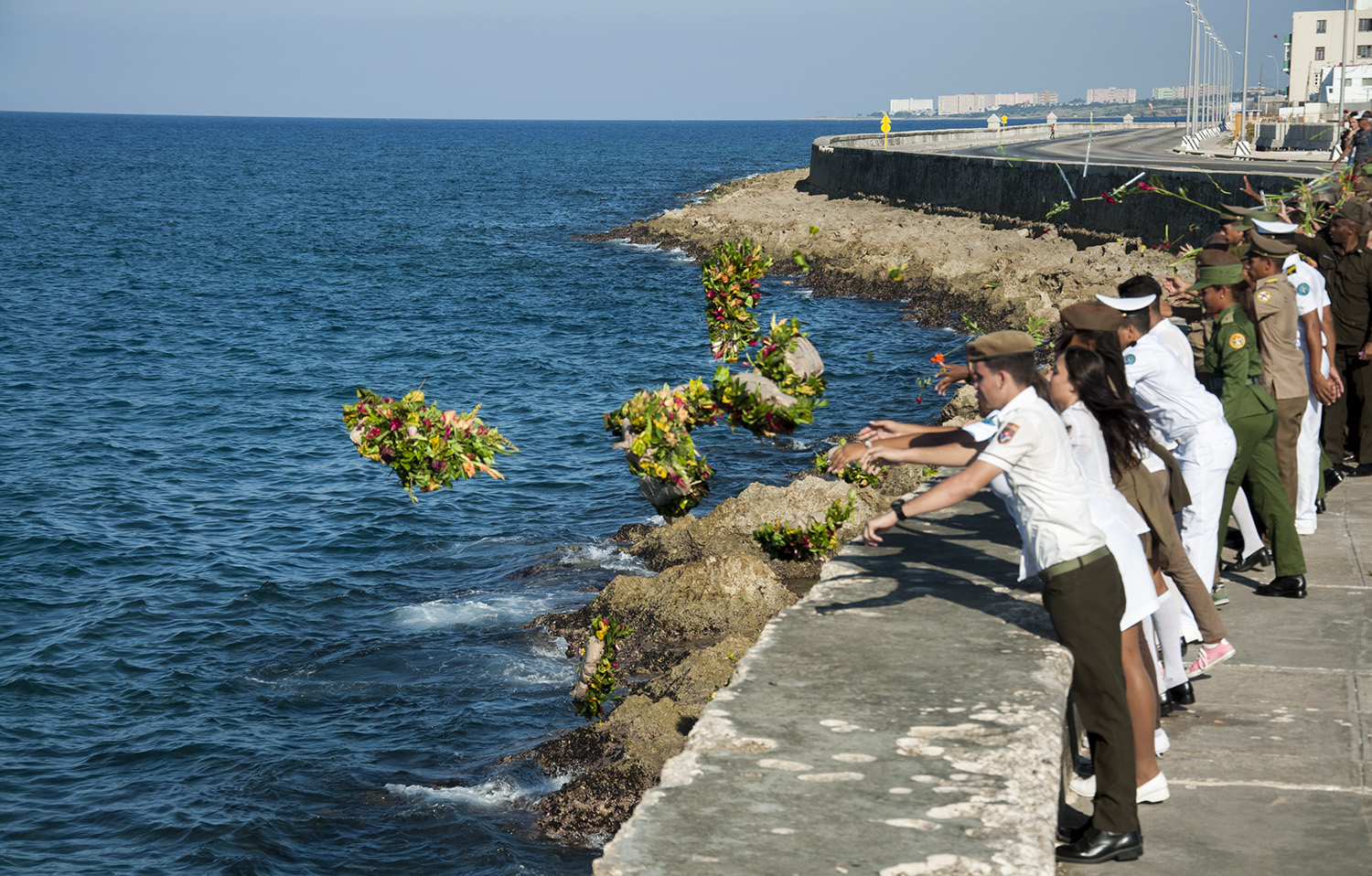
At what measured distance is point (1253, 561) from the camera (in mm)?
7770

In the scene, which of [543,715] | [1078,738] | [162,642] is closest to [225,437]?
[162,642]

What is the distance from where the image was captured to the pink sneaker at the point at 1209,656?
599 centimetres

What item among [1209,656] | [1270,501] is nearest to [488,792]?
[1209,656]

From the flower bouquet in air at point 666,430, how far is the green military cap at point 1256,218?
14.1ft

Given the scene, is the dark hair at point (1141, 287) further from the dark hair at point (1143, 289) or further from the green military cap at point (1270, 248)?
the green military cap at point (1270, 248)

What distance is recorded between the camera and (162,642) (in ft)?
46.2

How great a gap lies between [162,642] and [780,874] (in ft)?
41.1

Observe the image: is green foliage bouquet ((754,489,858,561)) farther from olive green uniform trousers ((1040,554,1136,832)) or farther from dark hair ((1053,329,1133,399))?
olive green uniform trousers ((1040,554,1136,832))

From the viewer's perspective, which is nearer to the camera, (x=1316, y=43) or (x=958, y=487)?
(x=958, y=487)

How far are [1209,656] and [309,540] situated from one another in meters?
14.1

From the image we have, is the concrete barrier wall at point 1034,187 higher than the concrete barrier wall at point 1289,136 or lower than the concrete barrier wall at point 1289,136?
lower

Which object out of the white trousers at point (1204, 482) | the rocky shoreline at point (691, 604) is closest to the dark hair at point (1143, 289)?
the white trousers at point (1204, 482)

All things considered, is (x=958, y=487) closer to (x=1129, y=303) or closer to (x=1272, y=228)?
(x=1129, y=303)

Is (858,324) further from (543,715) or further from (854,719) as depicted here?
(854,719)
